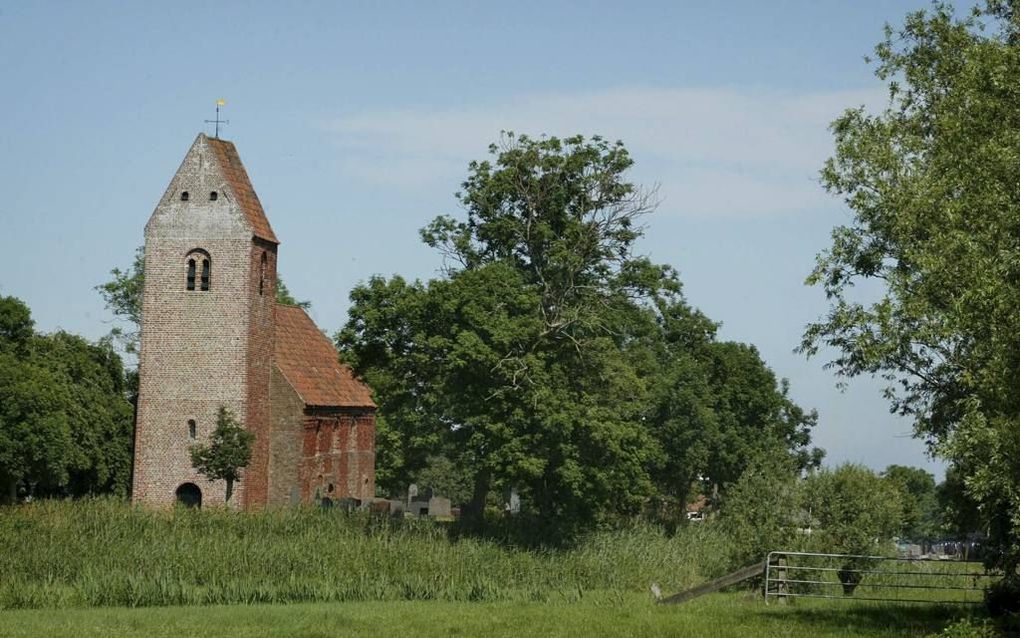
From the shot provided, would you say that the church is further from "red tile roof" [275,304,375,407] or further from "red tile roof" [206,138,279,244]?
"red tile roof" [275,304,375,407]

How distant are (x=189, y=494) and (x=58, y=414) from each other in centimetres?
614

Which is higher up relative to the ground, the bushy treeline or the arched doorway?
the bushy treeline

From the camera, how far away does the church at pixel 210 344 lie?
53.0 m

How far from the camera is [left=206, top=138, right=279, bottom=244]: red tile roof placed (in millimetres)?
54500

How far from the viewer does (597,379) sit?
168 feet

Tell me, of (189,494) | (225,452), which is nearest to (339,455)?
(189,494)

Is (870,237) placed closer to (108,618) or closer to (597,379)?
(108,618)

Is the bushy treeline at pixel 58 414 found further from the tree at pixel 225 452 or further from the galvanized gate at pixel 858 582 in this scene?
the galvanized gate at pixel 858 582

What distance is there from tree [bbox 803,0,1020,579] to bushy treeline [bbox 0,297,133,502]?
3333cm

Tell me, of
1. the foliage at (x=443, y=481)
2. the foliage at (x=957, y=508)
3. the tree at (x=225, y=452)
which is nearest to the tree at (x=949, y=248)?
the foliage at (x=957, y=508)

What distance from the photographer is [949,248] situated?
80.3 feet

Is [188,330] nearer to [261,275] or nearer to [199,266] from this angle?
[199,266]

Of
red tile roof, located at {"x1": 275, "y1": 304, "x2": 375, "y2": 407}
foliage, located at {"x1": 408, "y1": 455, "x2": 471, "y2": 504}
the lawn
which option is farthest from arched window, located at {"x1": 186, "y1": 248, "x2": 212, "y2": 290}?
foliage, located at {"x1": 408, "y1": 455, "x2": 471, "y2": 504}

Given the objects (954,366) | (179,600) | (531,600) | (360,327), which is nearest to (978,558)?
(954,366)
